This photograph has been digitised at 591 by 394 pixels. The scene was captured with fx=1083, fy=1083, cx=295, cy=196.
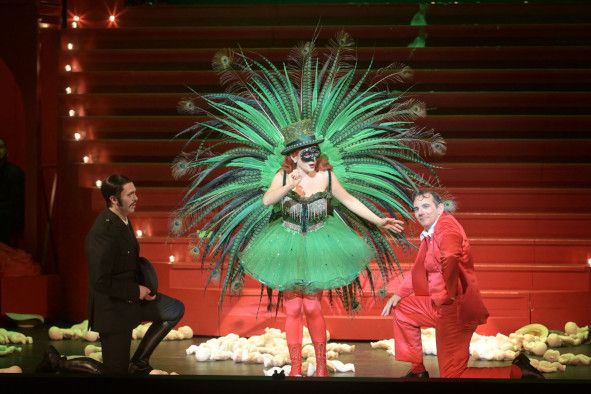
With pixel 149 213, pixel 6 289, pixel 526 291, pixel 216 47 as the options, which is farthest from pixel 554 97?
pixel 6 289

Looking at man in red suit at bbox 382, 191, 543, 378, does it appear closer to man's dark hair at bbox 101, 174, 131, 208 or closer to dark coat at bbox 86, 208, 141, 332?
dark coat at bbox 86, 208, 141, 332

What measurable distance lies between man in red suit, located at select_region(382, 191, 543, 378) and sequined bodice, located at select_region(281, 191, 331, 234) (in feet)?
1.71

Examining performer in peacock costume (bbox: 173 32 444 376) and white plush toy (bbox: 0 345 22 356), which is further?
white plush toy (bbox: 0 345 22 356)

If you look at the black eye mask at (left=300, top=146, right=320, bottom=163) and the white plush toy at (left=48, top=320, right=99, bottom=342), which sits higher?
the black eye mask at (left=300, top=146, right=320, bottom=163)

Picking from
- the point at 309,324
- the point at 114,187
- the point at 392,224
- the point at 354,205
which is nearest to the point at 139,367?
the point at 309,324

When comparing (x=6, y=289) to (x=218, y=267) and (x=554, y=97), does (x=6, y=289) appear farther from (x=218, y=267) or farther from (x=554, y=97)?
(x=554, y=97)

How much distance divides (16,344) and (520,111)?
4.84 metres

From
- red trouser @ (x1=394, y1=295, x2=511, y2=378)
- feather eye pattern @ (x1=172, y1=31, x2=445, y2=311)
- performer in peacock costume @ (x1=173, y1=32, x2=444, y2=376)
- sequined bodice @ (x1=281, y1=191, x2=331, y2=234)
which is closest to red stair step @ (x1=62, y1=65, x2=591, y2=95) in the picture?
performer in peacock costume @ (x1=173, y1=32, x2=444, y2=376)

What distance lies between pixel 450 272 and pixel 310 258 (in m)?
0.77

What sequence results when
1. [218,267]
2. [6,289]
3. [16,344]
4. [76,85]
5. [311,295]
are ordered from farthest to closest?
[76,85] → [6,289] → [16,344] → [218,267] → [311,295]

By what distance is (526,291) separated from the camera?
7.83 metres

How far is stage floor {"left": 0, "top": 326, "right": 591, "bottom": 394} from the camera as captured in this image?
338 cm

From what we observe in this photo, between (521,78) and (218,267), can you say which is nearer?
(218,267)

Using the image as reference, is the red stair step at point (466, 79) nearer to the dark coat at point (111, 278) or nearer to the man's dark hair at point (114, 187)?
the man's dark hair at point (114, 187)
